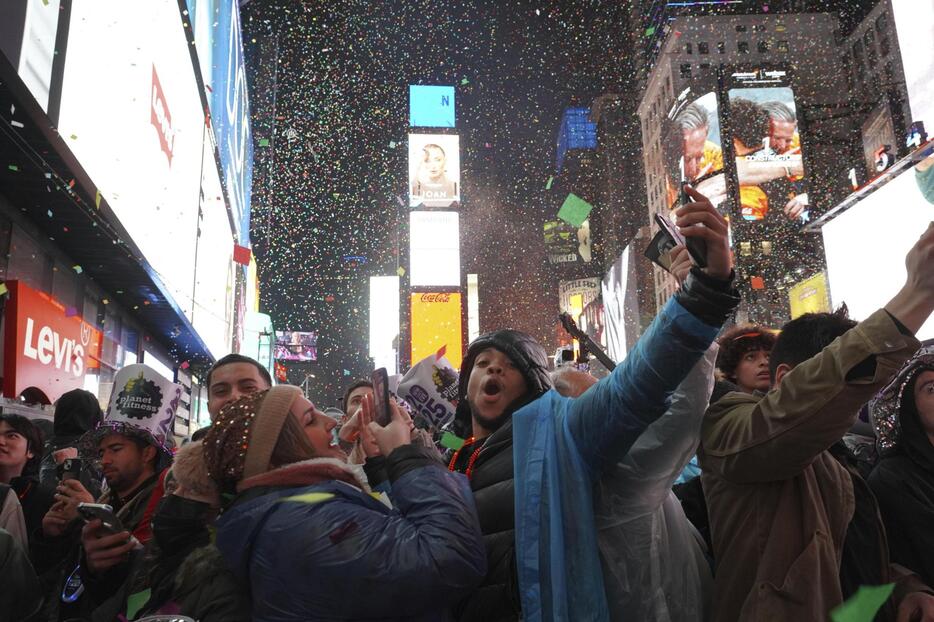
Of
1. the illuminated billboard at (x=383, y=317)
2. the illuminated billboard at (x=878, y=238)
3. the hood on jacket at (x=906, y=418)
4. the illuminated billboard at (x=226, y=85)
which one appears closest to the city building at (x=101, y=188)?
the illuminated billboard at (x=226, y=85)

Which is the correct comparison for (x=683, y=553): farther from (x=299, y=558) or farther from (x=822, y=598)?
(x=299, y=558)

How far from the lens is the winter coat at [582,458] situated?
1.66 m

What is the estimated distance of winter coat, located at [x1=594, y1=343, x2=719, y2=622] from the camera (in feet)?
5.84

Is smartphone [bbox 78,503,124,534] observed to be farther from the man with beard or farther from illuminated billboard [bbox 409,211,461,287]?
illuminated billboard [bbox 409,211,461,287]

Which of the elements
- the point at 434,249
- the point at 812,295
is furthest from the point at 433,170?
the point at 812,295

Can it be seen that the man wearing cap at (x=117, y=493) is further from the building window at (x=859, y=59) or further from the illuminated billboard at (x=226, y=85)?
the building window at (x=859, y=59)

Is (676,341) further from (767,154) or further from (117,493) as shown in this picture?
(767,154)

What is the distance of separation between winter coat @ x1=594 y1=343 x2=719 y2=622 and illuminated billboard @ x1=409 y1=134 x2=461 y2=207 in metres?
42.3

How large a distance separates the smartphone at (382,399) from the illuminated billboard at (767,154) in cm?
4488

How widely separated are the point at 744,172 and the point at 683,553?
4538 cm

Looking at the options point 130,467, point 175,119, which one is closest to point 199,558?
point 130,467

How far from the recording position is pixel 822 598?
1.70 metres

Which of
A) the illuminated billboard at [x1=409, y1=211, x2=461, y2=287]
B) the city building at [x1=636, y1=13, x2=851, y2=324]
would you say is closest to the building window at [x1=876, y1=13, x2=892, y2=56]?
the city building at [x1=636, y1=13, x2=851, y2=324]

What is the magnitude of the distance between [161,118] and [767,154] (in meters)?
40.1
